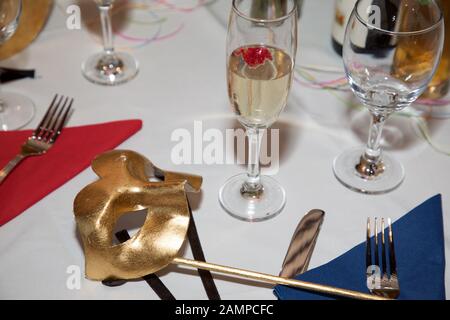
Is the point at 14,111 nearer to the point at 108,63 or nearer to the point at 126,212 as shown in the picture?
the point at 108,63

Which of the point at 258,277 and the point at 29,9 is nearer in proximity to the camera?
the point at 258,277

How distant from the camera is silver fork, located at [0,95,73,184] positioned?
885mm

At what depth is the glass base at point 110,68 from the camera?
106cm

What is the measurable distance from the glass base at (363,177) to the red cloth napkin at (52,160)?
0.30 metres

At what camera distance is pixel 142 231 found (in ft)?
2.35

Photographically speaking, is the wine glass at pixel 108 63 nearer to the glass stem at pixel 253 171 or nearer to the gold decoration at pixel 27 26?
the gold decoration at pixel 27 26

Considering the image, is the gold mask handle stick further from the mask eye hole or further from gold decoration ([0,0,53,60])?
gold decoration ([0,0,53,60])

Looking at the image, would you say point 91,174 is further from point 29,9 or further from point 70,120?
point 29,9
